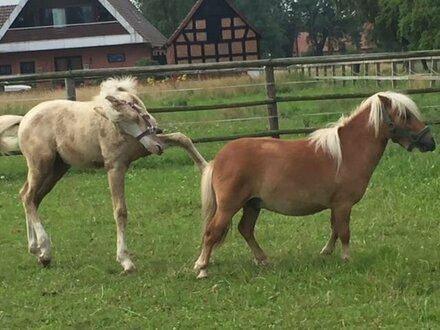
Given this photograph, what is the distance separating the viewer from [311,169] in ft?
19.8

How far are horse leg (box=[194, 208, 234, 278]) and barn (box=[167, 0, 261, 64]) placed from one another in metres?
45.7

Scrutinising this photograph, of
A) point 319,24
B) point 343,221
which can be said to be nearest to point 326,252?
point 343,221

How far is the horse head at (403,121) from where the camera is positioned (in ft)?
20.0

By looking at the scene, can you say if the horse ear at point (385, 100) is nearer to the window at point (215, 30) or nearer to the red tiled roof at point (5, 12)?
the red tiled roof at point (5, 12)

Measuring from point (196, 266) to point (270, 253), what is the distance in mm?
919

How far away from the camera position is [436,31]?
3700 cm

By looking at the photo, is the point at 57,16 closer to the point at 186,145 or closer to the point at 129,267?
the point at 186,145

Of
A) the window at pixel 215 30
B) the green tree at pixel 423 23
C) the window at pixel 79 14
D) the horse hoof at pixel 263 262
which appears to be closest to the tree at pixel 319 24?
the window at pixel 215 30

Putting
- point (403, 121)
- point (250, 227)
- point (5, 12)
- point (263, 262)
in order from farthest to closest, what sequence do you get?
point (5, 12)
point (250, 227)
point (263, 262)
point (403, 121)

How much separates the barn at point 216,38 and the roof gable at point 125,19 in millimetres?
1613

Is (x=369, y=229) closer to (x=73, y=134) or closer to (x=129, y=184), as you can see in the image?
(x=73, y=134)

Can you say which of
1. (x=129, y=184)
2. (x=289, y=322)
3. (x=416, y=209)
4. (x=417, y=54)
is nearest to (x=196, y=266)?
(x=289, y=322)

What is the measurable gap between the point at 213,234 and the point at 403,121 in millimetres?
1711

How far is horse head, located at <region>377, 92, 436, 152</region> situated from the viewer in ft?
20.0
